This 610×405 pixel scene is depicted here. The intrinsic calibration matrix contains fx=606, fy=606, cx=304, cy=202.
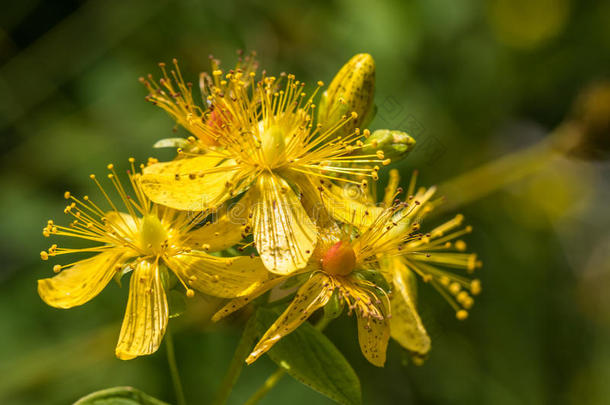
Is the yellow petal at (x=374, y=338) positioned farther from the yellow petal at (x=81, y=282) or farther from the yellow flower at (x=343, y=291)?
the yellow petal at (x=81, y=282)

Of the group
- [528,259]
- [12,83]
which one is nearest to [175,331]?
[12,83]

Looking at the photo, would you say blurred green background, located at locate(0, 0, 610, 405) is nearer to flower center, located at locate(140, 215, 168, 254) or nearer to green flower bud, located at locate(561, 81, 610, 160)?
green flower bud, located at locate(561, 81, 610, 160)

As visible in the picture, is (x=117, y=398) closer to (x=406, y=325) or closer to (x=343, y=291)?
(x=343, y=291)

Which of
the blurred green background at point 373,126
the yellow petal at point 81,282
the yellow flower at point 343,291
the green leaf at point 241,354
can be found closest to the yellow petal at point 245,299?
the yellow flower at point 343,291

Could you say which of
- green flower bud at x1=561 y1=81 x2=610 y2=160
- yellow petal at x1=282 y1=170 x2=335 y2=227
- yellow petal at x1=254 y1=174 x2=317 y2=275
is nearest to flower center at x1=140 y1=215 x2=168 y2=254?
yellow petal at x1=254 y1=174 x2=317 y2=275

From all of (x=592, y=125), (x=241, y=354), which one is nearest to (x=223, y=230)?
(x=241, y=354)

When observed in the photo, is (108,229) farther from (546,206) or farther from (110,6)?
(546,206)
